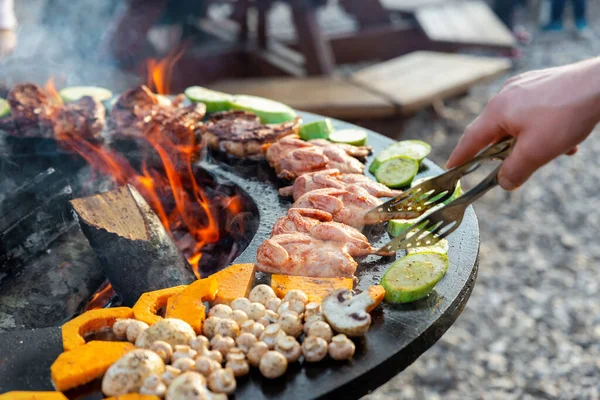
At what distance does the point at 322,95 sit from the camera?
21.4 feet

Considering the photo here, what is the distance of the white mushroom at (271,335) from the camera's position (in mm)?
1810

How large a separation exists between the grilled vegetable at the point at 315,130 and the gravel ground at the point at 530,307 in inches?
85.4

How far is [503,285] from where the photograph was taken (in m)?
5.35

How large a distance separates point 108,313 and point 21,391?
14.0 inches

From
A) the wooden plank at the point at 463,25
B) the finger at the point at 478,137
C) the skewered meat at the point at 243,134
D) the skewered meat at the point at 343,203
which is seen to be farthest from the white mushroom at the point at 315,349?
the wooden plank at the point at 463,25

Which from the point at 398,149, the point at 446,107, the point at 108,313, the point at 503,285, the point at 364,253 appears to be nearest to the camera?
the point at 108,313

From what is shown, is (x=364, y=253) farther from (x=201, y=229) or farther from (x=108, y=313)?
(x=201, y=229)

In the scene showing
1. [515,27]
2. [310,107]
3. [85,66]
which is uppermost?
[85,66]

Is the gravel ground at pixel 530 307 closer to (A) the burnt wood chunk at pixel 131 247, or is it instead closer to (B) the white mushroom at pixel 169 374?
(A) the burnt wood chunk at pixel 131 247

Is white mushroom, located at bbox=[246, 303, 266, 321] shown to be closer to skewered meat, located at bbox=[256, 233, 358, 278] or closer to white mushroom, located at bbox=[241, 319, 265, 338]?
white mushroom, located at bbox=[241, 319, 265, 338]

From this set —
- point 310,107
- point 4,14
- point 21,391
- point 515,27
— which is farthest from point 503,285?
point 515,27

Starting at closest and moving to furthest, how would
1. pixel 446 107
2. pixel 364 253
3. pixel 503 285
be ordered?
pixel 364 253 → pixel 503 285 → pixel 446 107

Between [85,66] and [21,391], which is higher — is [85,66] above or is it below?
below

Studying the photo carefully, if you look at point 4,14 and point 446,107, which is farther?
point 446,107
